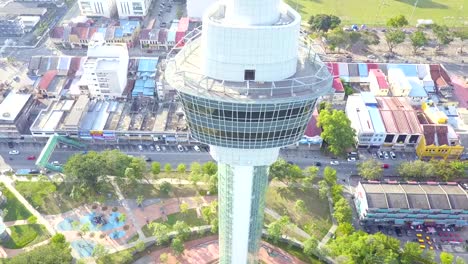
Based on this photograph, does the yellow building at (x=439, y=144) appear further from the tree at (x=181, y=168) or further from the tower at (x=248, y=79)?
the tower at (x=248, y=79)

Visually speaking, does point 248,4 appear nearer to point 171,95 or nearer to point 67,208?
point 67,208

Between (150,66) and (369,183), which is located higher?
(150,66)

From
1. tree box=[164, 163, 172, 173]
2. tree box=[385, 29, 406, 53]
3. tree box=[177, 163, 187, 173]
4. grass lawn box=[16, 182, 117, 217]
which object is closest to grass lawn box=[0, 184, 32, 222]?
grass lawn box=[16, 182, 117, 217]

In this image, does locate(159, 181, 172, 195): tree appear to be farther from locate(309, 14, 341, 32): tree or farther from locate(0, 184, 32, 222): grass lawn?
locate(309, 14, 341, 32): tree

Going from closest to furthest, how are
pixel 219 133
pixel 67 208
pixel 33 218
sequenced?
pixel 219 133 < pixel 33 218 < pixel 67 208

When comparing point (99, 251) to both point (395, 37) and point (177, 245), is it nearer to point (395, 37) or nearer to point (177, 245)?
point (177, 245)

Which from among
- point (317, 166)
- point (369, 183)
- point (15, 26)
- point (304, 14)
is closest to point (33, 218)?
point (317, 166)

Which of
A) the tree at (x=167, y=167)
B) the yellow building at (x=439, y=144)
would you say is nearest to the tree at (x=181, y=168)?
the tree at (x=167, y=167)
